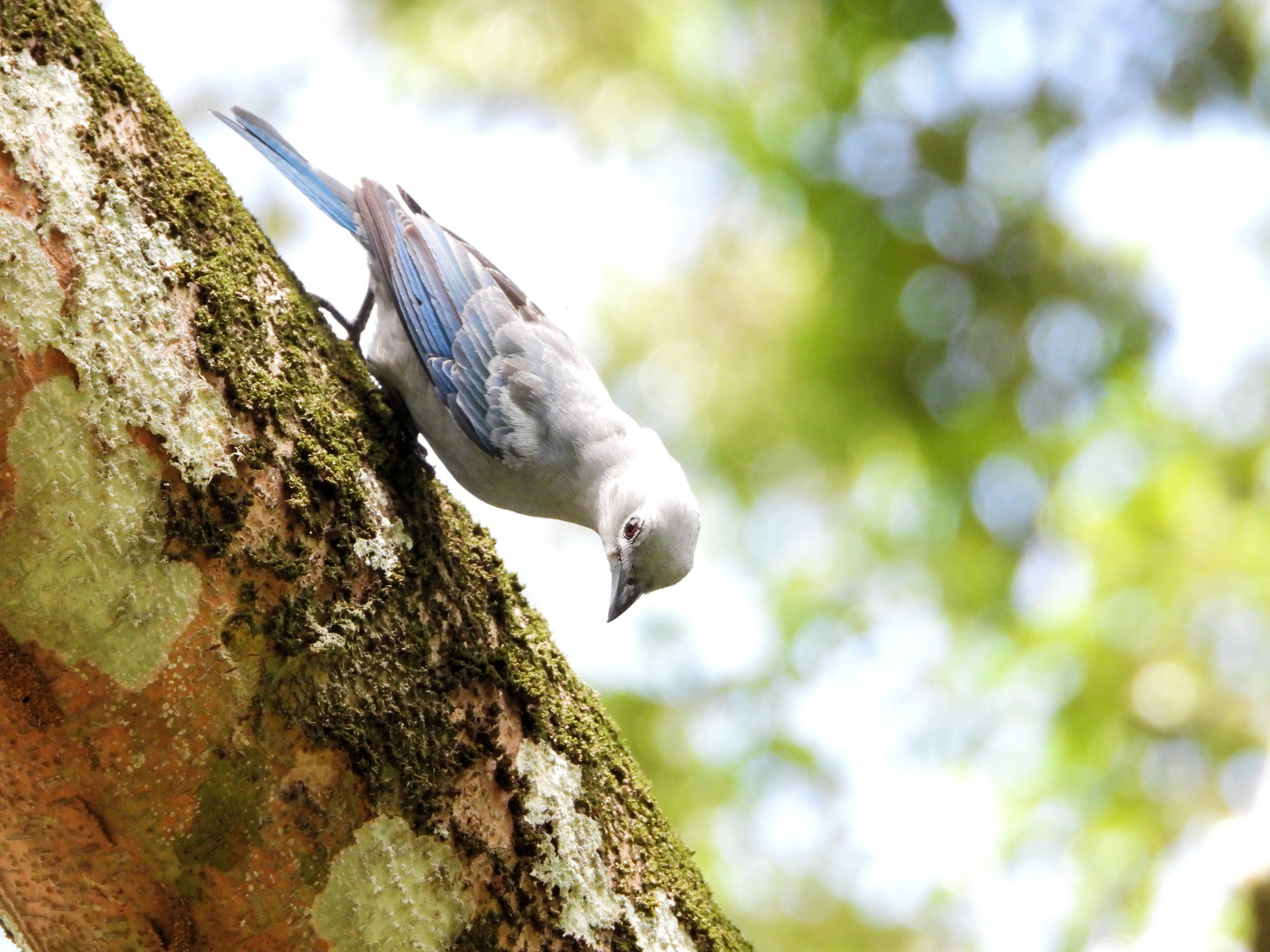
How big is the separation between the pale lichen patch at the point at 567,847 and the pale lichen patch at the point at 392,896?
0.76 ft

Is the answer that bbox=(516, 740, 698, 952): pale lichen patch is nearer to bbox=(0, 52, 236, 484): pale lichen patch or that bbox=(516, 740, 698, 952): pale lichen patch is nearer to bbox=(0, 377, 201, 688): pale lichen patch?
bbox=(0, 377, 201, 688): pale lichen patch

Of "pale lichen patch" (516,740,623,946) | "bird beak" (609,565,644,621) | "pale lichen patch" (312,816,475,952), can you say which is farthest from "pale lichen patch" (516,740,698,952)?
"bird beak" (609,565,644,621)

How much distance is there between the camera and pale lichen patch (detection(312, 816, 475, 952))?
2229 millimetres

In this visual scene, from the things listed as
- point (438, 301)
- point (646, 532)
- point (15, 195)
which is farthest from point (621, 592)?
point (15, 195)

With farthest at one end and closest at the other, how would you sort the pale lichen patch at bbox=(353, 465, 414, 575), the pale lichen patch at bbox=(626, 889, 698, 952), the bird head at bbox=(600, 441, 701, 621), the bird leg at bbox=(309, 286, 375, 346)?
1. the bird leg at bbox=(309, 286, 375, 346)
2. the bird head at bbox=(600, 441, 701, 621)
3. the pale lichen patch at bbox=(626, 889, 698, 952)
4. the pale lichen patch at bbox=(353, 465, 414, 575)

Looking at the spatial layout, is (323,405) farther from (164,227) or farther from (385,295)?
(385,295)

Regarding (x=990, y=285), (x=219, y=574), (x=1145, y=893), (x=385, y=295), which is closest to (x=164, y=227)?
(x=219, y=574)

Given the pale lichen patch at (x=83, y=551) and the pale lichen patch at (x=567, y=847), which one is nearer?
the pale lichen patch at (x=83, y=551)

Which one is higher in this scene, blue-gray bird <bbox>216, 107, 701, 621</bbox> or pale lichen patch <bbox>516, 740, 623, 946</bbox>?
blue-gray bird <bbox>216, 107, 701, 621</bbox>

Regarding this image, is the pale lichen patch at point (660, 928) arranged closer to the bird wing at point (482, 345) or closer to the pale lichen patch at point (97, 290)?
the pale lichen patch at point (97, 290)

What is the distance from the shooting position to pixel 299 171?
14.9 ft

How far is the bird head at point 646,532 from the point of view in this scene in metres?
3.69

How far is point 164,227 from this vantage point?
238 centimetres

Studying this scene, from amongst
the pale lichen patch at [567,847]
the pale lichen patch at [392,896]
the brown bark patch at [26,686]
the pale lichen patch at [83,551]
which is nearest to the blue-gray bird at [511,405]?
the pale lichen patch at [567,847]
